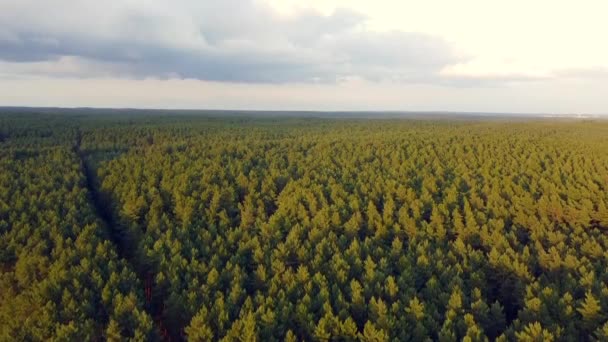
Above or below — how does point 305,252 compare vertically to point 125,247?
above

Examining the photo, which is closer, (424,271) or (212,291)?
(212,291)

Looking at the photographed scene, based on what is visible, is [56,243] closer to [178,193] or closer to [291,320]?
[178,193]

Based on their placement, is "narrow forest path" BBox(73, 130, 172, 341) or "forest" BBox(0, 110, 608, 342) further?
"narrow forest path" BBox(73, 130, 172, 341)

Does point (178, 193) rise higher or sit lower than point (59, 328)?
higher

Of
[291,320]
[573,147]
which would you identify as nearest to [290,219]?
[291,320]

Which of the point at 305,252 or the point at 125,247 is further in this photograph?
the point at 125,247
